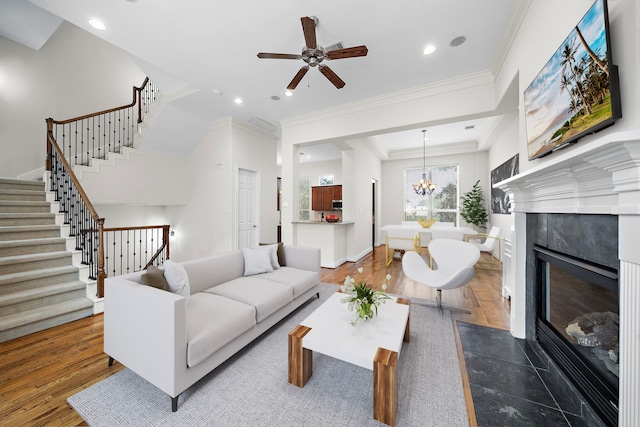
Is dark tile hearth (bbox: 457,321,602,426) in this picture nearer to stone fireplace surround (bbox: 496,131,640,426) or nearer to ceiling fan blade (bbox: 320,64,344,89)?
stone fireplace surround (bbox: 496,131,640,426)

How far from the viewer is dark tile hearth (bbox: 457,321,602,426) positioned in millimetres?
1366

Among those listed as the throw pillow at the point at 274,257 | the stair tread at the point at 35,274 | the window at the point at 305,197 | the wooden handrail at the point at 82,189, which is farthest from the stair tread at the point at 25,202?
the window at the point at 305,197

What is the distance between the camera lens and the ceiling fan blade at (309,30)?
196 cm

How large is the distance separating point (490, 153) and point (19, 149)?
33.4 feet

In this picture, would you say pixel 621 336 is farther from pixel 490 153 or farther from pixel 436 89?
pixel 490 153

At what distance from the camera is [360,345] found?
152 cm

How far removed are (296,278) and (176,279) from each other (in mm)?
1251

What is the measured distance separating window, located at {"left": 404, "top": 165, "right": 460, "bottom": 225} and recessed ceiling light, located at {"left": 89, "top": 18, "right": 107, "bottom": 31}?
7.36m

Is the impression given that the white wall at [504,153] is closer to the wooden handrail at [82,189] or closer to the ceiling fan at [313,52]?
the ceiling fan at [313,52]

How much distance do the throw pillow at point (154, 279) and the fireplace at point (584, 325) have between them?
2808 millimetres

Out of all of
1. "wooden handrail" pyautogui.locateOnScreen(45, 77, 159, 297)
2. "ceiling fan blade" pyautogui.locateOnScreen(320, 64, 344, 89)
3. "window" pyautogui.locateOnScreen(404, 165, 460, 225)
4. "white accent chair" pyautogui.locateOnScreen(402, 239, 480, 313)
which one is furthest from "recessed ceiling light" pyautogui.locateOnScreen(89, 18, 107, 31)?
"window" pyautogui.locateOnScreen(404, 165, 460, 225)

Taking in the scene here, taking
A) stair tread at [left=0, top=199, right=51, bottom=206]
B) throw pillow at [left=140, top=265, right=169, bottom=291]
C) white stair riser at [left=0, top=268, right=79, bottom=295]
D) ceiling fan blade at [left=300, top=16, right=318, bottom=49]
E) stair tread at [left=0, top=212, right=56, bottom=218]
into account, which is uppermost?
ceiling fan blade at [left=300, top=16, right=318, bottom=49]

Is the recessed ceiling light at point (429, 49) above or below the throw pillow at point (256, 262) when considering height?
above

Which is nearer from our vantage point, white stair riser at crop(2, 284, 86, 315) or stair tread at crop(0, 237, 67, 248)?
white stair riser at crop(2, 284, 86, 315)
